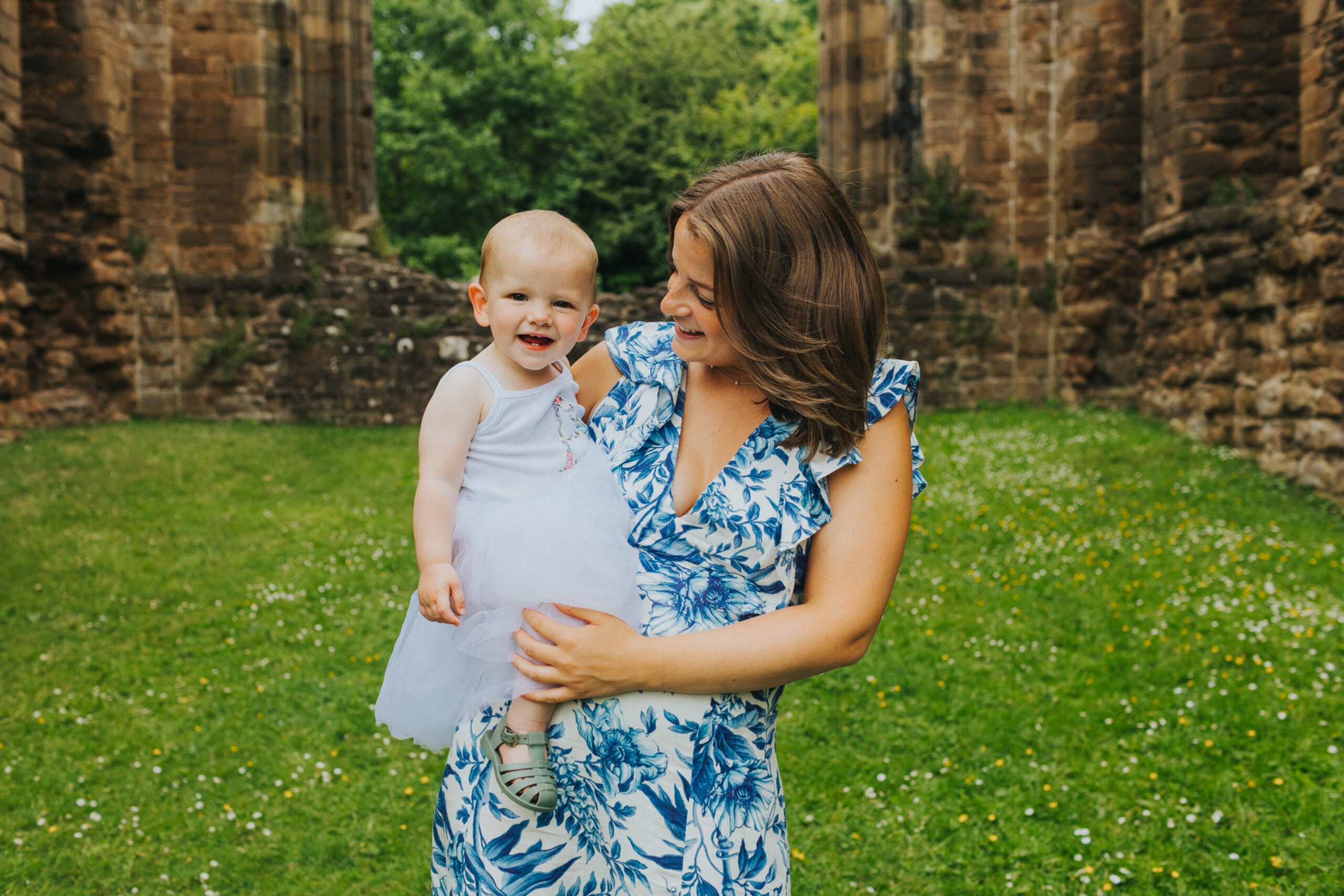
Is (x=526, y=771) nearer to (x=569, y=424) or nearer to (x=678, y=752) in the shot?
(x=678, y=752)

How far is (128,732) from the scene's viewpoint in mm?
4535

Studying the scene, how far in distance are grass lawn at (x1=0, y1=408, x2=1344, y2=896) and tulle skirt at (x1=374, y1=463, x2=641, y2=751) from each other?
2.20 meters

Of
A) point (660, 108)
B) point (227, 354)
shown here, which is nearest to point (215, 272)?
point (227, 354)

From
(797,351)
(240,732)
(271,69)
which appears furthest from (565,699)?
(271,69)

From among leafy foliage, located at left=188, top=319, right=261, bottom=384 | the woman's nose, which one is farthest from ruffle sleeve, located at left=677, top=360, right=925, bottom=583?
leafy foliage, located at left=188, top=319, right=261, bottom=384

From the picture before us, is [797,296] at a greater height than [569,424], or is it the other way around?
[797,296]

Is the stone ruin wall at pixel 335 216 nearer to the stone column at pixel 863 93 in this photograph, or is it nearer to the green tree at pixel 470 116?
the stone column at pixel 863 93

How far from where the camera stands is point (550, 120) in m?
27.3

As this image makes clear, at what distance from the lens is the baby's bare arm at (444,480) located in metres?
1.59

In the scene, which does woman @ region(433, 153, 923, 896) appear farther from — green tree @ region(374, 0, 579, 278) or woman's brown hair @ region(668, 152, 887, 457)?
green tree @ region(374, 0, 579, 278)

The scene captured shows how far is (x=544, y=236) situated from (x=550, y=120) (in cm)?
2715

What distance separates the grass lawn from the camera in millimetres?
3609

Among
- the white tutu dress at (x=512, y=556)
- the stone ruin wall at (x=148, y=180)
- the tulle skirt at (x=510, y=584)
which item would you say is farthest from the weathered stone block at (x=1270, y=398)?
the stone ruin wall at (x=148, y=180)

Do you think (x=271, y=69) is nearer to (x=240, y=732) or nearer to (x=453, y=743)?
(x=240, y=732)
